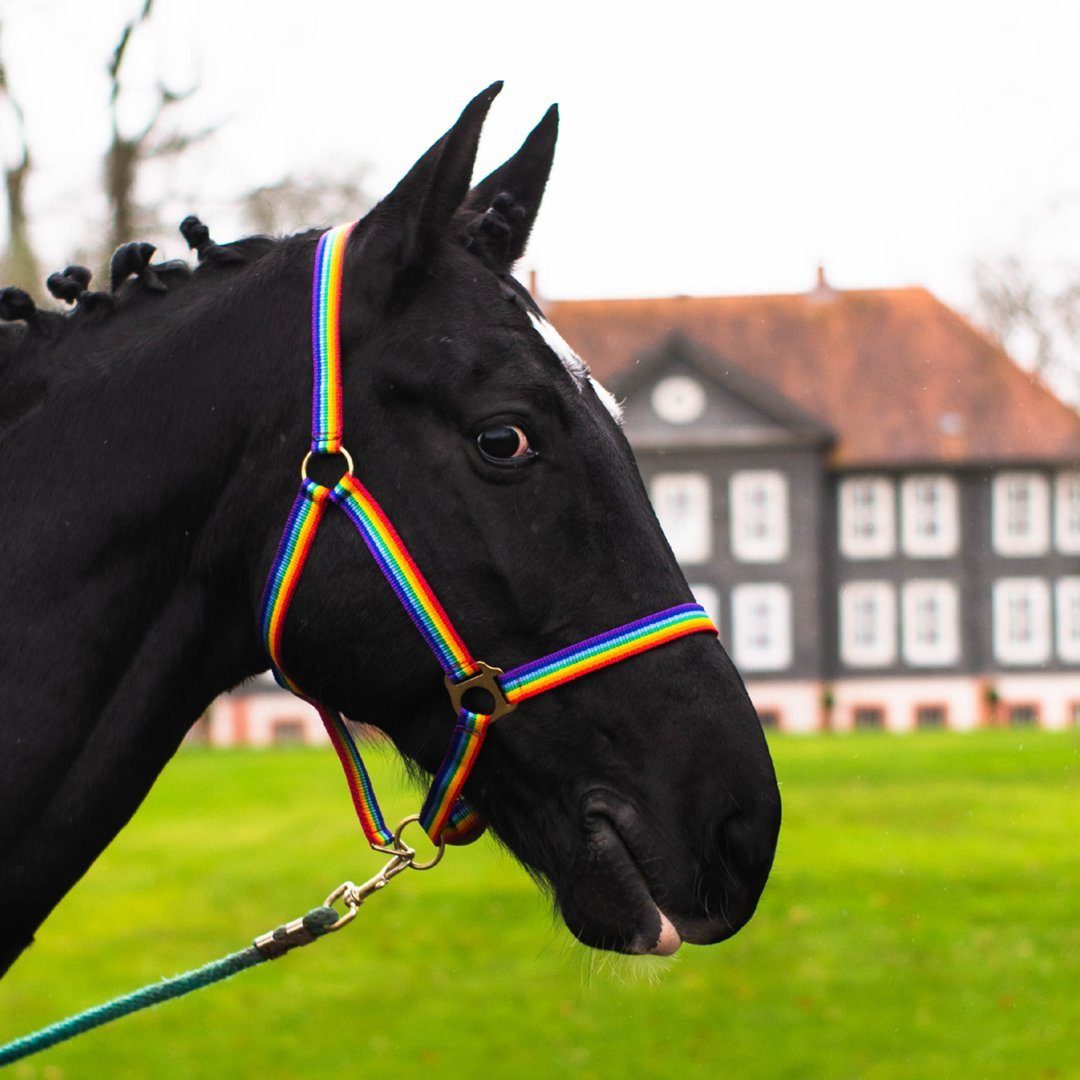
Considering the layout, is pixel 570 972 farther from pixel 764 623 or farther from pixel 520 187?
pixel 764 623

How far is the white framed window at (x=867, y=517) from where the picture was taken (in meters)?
46.2

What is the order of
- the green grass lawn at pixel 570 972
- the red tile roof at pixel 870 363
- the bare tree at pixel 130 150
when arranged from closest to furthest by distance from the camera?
the green grass lawn at pixel 570 972 → the bare tree at pixel 130 150 → the red tile roof at pixel 870 363

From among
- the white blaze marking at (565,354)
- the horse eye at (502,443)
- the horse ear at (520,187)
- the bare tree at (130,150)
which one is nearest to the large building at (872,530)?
the bare tree at (130,150)

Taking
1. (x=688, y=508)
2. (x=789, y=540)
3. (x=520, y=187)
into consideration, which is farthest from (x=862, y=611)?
Result: (x=520, y=187)

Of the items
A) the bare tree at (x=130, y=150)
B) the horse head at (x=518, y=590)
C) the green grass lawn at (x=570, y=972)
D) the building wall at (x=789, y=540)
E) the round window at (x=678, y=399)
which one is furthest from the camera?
the building wall at (x=789, y=540)

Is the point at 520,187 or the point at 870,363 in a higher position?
the point at 520,187

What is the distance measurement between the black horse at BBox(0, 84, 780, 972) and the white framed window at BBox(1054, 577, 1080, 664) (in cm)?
4714

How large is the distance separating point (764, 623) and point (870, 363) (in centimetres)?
916

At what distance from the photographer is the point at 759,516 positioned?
4547cm

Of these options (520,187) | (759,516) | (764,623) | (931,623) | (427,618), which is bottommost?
(931,623)

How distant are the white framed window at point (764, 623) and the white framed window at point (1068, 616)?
8891mm

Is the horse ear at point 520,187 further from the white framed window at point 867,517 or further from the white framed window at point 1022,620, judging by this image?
the white framed window at point 1022,620

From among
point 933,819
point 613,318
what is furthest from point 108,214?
point 613,318

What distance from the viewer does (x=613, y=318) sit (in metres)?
48.9
